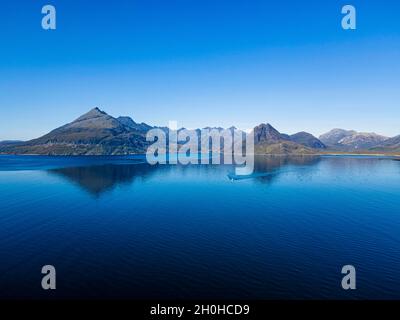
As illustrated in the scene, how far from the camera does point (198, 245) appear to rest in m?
48.8

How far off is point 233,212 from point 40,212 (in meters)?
49.3

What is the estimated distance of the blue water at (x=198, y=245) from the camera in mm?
34531

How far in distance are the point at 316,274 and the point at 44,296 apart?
1341 inches

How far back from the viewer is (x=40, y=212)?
235 feet

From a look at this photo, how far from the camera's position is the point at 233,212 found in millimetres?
74438

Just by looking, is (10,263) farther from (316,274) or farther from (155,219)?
(316,274)

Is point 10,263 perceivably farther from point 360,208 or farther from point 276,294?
point 360,208

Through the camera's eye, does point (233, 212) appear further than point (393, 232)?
Yes

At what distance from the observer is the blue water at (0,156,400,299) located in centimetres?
3453

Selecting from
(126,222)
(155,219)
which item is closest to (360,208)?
(155,219)

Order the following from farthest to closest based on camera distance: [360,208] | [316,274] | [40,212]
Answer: [360,208] < [40,212] < [316,274]
